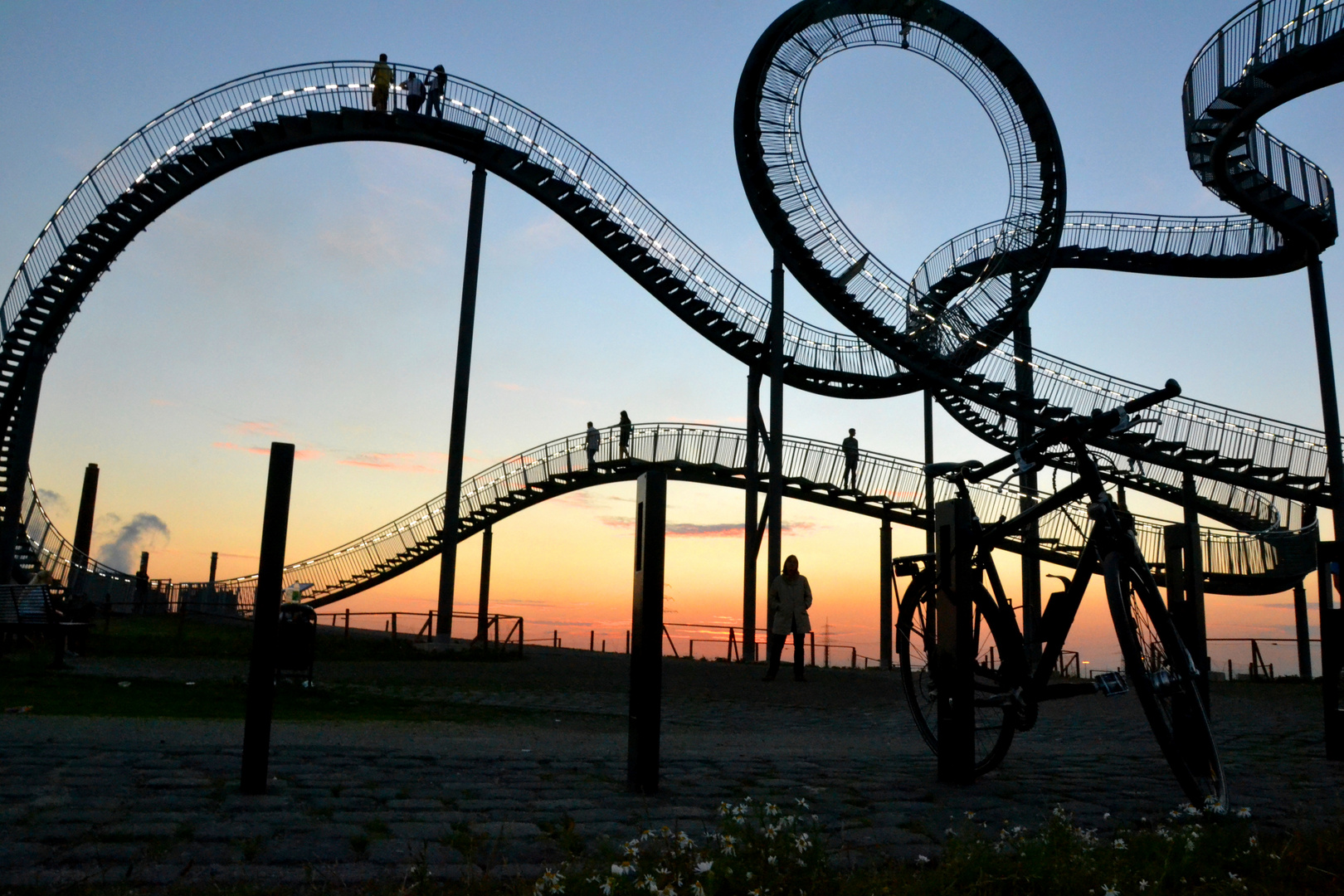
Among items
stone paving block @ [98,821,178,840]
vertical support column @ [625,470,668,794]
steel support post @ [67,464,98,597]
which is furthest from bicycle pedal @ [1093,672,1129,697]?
steel support post @ [67,464,98,597]

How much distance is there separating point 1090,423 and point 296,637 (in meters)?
9.95

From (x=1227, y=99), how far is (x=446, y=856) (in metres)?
20.9

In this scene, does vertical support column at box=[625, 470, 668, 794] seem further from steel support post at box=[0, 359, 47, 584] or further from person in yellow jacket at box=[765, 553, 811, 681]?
steel support post at box=[0, 359, 47, 584]

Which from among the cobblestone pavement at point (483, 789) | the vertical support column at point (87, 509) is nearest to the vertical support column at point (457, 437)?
the cobblestone pavement at point (483, 789)

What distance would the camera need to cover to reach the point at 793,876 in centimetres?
333

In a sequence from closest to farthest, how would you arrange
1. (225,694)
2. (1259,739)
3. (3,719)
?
(3,719)
(1259,739)
(225,694)

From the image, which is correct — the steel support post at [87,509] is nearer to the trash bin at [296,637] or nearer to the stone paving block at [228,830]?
the trash bin at [296,637]

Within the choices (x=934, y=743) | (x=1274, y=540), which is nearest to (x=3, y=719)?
(x=934, y=743)

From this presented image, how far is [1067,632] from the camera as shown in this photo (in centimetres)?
544

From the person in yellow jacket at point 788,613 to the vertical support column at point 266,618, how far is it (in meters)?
12.3

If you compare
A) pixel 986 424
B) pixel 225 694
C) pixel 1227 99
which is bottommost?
pixel 225 694

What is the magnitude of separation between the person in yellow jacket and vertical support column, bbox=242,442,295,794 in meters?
12.3

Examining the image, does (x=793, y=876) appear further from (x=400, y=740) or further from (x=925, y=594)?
(x=400, y=740)

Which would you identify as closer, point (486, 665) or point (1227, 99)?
point (486, 665)
